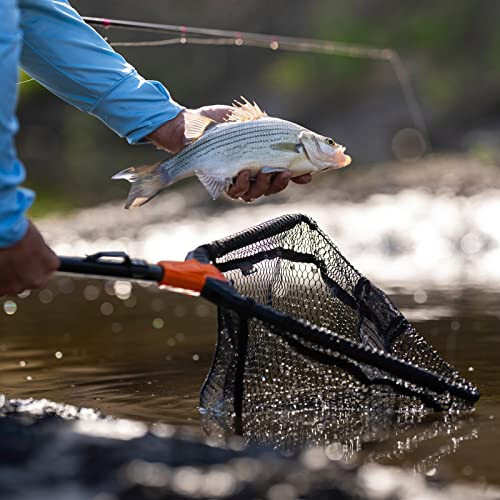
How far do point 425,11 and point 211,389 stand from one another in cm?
2538

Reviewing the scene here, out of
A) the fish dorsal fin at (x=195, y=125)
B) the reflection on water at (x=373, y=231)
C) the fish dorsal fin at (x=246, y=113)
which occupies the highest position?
the reflection on water at (x=373, y=231)

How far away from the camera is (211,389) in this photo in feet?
13.0

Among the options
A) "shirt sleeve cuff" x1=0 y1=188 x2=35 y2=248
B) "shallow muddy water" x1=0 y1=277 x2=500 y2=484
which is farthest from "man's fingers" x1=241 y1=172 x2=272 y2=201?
"shirt sleeve cuff" x1=0 y1=188 x2=35 y2=248

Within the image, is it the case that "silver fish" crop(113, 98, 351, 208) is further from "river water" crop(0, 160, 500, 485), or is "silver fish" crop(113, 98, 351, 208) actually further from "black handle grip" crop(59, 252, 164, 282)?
"river water" crop(0, 160, 500, 485)

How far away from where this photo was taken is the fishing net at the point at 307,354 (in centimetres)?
357

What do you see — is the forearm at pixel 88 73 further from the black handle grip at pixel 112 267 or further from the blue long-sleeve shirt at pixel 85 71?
the black handle grip at pixel 112 267

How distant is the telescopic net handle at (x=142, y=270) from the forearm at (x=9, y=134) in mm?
308

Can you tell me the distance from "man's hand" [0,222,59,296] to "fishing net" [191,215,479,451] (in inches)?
20.6

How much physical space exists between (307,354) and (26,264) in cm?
105

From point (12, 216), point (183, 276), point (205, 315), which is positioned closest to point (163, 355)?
point (205, 315)

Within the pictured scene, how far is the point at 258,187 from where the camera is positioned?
3850 millimetres

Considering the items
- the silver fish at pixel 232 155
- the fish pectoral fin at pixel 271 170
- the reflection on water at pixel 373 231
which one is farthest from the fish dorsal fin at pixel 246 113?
the reflection on water at pixel 373 231

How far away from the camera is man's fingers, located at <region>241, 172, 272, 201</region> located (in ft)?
12.5

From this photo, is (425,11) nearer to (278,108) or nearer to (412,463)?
(278,108)
